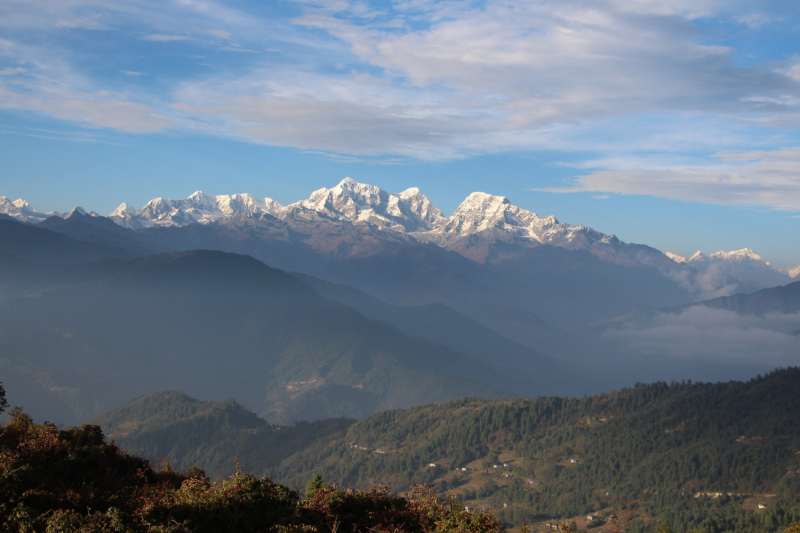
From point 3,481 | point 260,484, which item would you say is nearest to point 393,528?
point 260,484

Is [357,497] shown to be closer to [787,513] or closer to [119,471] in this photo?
[119,471]

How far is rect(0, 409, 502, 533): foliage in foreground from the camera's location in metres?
28.1

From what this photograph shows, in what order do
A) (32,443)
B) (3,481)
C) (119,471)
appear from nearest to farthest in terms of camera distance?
(3,481) < (32,443) < (119,471)

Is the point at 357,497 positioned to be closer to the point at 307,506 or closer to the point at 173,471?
the point at 307,506

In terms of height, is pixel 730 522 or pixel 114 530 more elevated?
pixel 114 530

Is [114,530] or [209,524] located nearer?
[114,530]

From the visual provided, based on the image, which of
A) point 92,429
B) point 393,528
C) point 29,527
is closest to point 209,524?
point 29,527

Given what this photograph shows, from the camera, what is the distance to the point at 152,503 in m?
30.4

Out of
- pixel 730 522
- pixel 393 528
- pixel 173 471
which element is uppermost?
pixel 393 528

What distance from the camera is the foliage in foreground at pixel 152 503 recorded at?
28.1m

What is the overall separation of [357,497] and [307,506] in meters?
4.89

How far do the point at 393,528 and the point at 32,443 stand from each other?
25.1m

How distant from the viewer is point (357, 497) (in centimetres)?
3734

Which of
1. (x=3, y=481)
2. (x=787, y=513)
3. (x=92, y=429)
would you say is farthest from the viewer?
(x=787, y=513)
